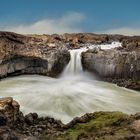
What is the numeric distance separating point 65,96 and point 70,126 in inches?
598

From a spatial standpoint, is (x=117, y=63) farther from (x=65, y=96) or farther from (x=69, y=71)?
(x=65, y=96)

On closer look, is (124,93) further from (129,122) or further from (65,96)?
(129,122)

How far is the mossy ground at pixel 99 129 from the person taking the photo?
1941cm

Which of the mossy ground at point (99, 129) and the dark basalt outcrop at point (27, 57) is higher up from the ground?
the dark basalt outcrop at point (27, 57)

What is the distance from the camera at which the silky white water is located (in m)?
35.6

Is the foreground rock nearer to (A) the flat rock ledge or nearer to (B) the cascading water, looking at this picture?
(B) the cascading water

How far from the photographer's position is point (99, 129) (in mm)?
21531

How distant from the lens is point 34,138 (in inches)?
944

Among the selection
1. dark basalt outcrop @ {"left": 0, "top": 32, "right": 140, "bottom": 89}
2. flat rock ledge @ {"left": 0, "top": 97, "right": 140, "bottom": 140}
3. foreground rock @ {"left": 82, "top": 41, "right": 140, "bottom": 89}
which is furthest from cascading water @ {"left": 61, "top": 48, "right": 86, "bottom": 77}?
flat rock ledge @ {"left": 0, "top": 97, "right": 140, "bottom": 140}

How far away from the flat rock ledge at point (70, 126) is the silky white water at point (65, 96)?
4.34m

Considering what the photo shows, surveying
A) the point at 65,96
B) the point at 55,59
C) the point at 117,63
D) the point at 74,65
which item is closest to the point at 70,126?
the point at 65,96

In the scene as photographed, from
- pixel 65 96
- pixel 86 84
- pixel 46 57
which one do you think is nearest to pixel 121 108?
pixel 65 96

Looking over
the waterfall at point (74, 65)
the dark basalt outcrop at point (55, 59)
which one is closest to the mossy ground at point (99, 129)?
the dark basalt outcrop at point (55, 59)

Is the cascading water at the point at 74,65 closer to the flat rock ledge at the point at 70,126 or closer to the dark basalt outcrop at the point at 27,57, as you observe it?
the dark basalt outcrop at the point at 27,57
